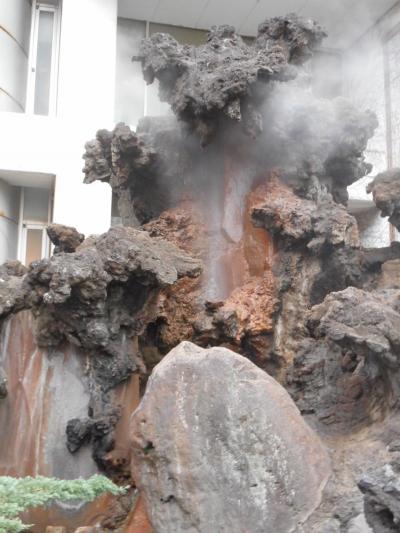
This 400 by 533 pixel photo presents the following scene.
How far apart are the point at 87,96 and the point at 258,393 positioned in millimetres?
→ 7614

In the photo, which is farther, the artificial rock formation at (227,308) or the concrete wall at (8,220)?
the concrete wall at (8,220)

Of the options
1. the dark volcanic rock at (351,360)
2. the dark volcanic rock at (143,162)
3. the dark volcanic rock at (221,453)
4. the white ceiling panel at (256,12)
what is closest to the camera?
the dark volcanic rock at (221,453)

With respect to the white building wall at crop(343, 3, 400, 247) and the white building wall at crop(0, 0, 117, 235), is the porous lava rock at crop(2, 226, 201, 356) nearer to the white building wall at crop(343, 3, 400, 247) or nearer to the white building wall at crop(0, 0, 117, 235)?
the white building wall at crop(0, 0, 117, 235)

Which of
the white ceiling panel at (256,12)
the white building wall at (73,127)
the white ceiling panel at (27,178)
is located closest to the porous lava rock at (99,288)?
the white building wall at (73,127)

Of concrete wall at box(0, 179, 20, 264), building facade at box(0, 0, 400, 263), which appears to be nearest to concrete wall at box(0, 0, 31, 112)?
building facade at box(0, 0, 400, 263)

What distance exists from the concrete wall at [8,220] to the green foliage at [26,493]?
7.32m

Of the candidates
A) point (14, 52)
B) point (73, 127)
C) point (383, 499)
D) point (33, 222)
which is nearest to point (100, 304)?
point (383, 499)

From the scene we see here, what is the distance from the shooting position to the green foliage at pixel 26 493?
247cm

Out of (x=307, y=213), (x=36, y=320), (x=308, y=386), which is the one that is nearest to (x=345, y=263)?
(x=307, y=213)

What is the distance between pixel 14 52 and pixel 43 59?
1.80 ft

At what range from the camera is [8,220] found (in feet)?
33.6

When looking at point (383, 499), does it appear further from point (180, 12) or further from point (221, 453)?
point (180, 12)

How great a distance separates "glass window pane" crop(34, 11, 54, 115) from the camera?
10.6 m

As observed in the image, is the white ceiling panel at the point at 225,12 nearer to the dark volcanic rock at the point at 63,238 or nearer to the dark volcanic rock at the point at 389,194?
the dark volcanic rock at the point at 389,194
